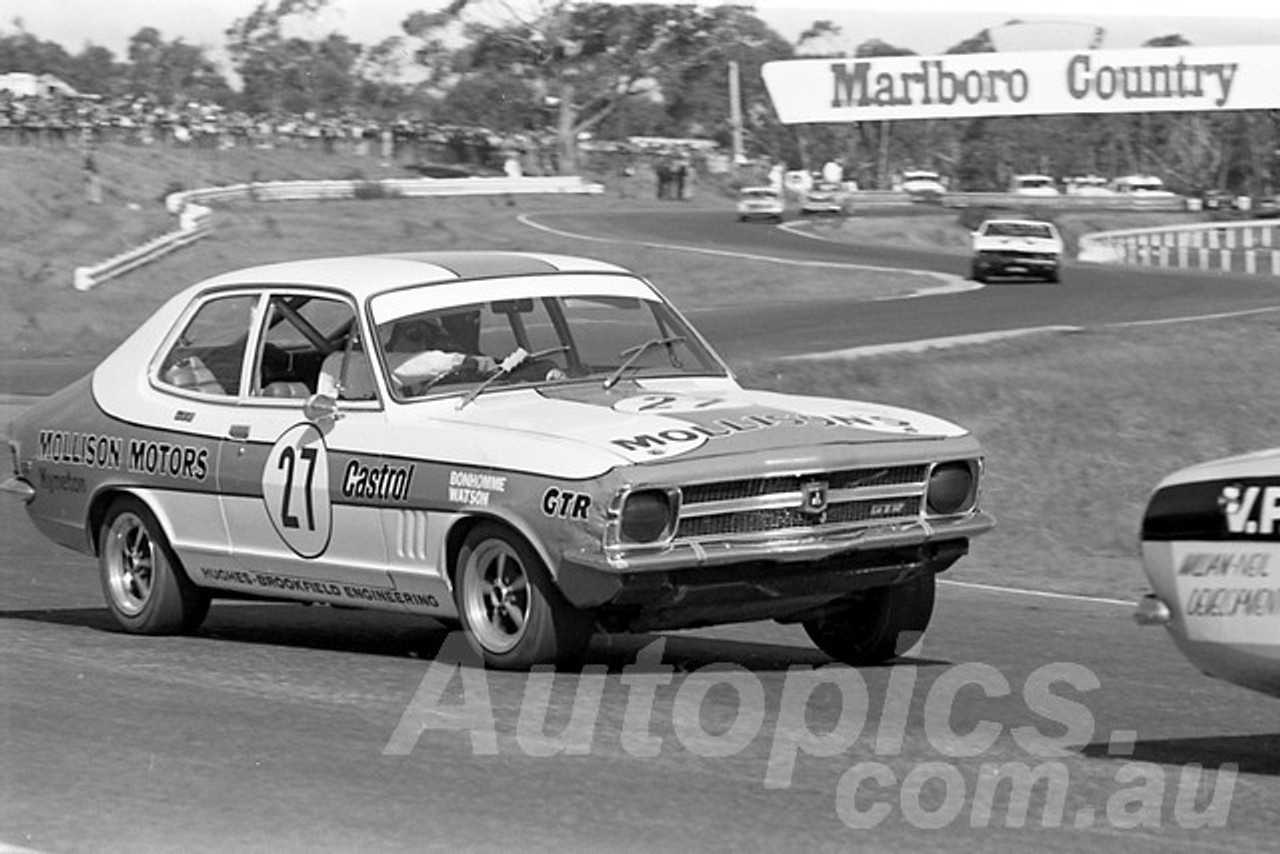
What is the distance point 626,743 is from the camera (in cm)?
701

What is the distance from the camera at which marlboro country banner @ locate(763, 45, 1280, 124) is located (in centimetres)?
7425

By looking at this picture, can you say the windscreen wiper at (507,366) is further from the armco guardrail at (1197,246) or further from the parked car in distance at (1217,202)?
the parked car in distance at (1217,202)

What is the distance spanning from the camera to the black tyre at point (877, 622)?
347 inches

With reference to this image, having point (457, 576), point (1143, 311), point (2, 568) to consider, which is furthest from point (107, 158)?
point (457, 576)

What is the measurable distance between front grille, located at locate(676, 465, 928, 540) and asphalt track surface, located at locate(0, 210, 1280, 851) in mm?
→ 553

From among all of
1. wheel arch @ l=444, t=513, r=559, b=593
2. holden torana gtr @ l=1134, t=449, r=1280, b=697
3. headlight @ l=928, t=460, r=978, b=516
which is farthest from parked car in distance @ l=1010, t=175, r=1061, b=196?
holden torana gtr @ l=1134, t=449, r=1280, b=697

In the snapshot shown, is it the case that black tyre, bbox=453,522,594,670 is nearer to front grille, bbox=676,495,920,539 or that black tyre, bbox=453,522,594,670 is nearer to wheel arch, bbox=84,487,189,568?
front grille, bbox=676,495,920,539

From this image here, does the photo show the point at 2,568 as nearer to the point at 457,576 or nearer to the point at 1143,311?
the point at 457,576

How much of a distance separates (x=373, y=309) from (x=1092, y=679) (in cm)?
304

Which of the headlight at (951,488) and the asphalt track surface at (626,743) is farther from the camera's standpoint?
the headlight at (951,488)

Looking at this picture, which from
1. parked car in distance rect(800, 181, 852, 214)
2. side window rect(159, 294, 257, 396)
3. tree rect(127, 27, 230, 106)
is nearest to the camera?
side window rect(159, 294, 257, 396)

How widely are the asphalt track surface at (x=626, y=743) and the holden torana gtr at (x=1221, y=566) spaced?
0.39 m

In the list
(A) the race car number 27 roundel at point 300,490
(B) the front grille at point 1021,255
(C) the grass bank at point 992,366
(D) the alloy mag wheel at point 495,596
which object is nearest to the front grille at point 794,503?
(D) the alloy mag wheel at point 495,596

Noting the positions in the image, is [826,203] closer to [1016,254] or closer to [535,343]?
[1016,254]
